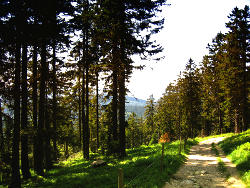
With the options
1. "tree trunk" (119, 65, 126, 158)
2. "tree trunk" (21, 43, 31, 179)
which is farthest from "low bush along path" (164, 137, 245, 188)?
"tree trunk" (21, 43, 31, 179)

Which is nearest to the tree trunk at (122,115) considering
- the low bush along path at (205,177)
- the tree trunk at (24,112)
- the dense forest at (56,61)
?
the dense forest at (56,61)

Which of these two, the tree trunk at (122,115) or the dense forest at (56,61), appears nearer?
the dense forest at (56,61)

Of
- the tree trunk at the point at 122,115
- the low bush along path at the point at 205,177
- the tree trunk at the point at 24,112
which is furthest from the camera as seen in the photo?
the tree trunk at the point at 122,115

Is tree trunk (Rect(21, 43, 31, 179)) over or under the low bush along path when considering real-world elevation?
over

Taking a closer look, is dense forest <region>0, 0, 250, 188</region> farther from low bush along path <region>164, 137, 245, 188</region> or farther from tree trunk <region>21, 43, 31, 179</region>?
low bush along path <region>164, 137, 245, 188</region>

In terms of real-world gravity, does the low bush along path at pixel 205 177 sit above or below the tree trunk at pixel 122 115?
below

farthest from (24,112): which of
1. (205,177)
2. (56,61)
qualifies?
(205,177)

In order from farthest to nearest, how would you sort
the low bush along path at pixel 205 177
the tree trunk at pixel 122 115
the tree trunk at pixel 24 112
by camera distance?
1. the tree trunk at pixel 122 115
2. the tree trunk at pixel 24 112
3. the low bush along path at pixel 205 177

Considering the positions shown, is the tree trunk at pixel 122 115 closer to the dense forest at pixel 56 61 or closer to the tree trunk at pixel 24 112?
the dense forest at pixel 56 61

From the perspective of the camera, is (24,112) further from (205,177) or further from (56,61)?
(205,177)

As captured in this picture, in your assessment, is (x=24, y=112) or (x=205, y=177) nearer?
(x=205, y=177)

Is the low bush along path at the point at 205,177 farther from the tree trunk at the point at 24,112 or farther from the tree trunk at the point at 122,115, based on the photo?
the tree trunk at the point at 24,112

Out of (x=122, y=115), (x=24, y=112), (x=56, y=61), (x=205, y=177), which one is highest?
(x=56, y=61)

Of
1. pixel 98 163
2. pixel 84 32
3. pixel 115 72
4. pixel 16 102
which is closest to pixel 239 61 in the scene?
pixel 115 72
